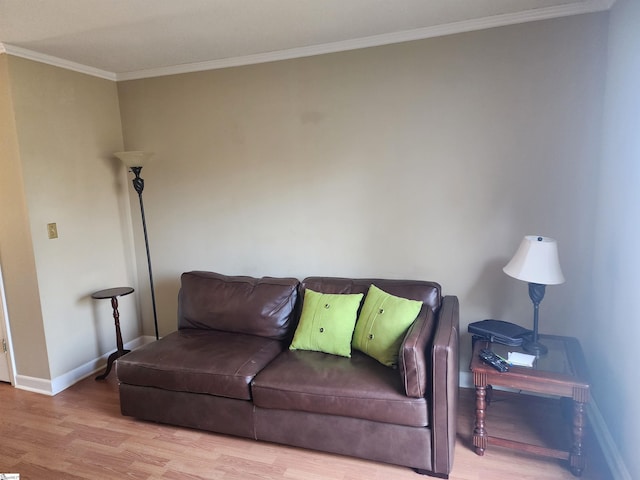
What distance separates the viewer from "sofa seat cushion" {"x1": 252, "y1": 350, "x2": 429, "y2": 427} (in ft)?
6.57

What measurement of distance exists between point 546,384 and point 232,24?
2656 mm

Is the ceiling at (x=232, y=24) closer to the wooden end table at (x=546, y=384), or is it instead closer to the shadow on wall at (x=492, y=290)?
the shadow on wall at (x=492, y=290)

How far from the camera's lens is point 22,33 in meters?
2.49

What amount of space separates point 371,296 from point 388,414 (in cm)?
75

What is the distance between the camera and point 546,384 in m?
1.97

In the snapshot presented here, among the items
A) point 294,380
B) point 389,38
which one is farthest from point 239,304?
point 389,38

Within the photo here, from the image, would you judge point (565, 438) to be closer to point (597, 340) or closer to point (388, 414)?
point (597, 340)

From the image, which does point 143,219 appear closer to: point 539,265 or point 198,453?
point 198,453

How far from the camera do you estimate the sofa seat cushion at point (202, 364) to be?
2311 millimetres

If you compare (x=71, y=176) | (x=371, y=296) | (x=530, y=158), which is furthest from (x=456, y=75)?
(x=71, y=176)

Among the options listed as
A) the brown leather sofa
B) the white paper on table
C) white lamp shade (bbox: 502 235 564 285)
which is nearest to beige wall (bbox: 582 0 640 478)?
white lamp shade (bbox: 502 235 564 285)

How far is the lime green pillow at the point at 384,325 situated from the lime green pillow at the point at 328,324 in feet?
0.23

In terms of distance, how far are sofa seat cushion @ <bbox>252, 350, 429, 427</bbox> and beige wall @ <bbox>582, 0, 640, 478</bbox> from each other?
958mm

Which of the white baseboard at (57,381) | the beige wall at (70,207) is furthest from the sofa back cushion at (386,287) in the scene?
the white baseboard at (57,381)
